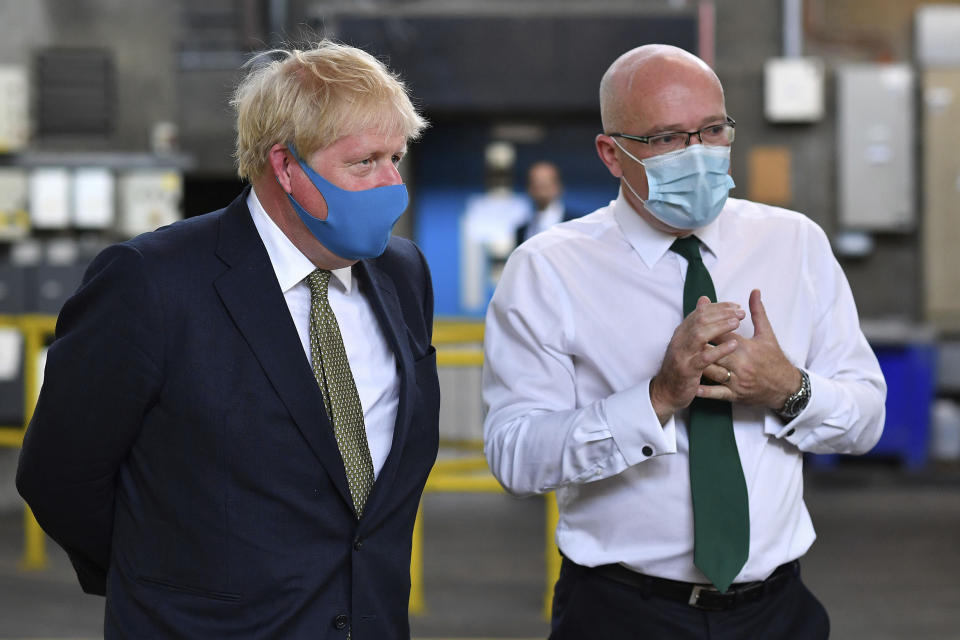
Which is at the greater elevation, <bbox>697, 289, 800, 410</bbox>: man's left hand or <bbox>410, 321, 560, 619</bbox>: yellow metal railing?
<bbox>697, 289, 800, 410</bbox>: man's left hand

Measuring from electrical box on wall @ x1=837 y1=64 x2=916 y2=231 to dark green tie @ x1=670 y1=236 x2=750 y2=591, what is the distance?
21.8 ft

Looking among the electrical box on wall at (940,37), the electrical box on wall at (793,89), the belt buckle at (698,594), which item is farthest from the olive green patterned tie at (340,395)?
the electrical box on wall at (940,37)

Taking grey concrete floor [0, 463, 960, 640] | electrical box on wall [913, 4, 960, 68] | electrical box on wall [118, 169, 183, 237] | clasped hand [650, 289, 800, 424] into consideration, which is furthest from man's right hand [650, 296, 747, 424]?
electrical box on wall [913, 4, 960, 68]

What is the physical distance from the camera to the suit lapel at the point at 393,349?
181 centimetres

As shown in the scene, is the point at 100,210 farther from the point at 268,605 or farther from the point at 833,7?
the point at 268,605

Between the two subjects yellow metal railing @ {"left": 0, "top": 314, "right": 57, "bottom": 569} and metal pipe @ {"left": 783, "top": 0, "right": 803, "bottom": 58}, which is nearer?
yellow metal railing @ {"left": 0, "top": 314, "right": 57, "bottom": 569}

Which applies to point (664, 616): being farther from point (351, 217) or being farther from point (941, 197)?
point (941, 197)

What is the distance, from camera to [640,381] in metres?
2.06

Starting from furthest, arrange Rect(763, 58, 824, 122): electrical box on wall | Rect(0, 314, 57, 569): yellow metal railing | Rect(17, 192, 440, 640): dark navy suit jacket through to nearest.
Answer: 1. Rect(763, 58, 824, 122): electrical box on wall
2. Rect(0, 314, 57, 569): yellow metal railing
3. Rect(17, 192, 440, 640): dark navy suit jacket

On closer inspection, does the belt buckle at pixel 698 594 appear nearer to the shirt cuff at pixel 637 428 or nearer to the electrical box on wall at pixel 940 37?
the shirt cuff at pixel 637 428

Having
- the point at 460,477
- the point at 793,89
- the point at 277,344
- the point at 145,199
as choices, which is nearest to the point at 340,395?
the point at 277,344

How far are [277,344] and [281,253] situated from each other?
0.56 ft

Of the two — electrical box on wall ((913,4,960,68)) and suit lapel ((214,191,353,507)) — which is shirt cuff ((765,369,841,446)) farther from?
electrical box on wall ((913,4,960,68))

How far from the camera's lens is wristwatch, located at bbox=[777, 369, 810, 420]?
1.96 meters
